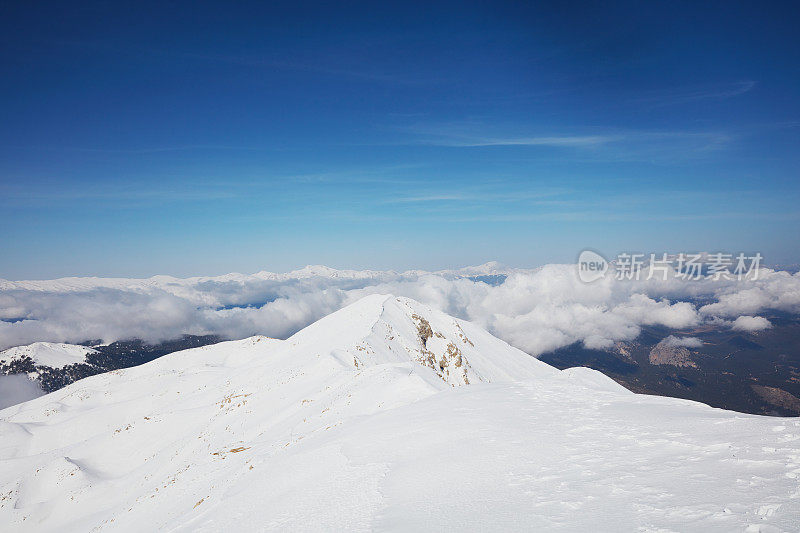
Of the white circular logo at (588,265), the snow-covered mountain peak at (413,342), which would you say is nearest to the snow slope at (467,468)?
the snow-covered mountain peak at (413,342)

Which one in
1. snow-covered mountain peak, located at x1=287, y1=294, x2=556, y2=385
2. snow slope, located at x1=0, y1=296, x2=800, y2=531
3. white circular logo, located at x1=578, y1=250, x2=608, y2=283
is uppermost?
white circular logo, located at x1=578, y1=250, x2=608, y2=283

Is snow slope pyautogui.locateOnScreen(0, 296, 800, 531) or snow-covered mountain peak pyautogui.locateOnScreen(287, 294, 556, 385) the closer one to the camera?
snow slope pyautogui.locateOnScreen(0, 296, 800, 531)

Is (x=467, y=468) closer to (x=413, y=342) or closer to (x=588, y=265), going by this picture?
(x=588, y=265)

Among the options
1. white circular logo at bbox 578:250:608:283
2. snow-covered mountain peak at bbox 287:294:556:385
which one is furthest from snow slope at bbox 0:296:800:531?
white circular logo at bbox 578:250:608:283

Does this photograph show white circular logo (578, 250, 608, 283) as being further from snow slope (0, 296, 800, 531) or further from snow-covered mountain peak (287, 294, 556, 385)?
snow slope (0, 296, 800, 531)

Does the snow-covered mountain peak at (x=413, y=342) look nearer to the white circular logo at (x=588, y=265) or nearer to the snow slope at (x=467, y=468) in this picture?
the snow slope at (x=467, y=468)

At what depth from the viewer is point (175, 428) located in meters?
47.1

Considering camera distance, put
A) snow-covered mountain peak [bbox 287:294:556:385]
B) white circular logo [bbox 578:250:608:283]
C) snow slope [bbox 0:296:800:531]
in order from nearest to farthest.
→ 1. snow slope [bbox 0:296:800:531]
2. white circular logo [bbox 578:250:608:283]
3. snow-covered mountain peak [bbox 287:294:556:385]

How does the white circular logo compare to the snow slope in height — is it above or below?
above

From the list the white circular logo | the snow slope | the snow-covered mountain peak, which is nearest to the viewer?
the snow slope

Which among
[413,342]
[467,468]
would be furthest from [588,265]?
[467,468]

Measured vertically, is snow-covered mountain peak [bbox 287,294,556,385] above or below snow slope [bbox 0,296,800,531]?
below

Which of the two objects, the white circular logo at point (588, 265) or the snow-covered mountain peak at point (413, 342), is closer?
the white circular logo at point (588, 265)

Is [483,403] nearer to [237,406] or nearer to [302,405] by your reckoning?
[302,405]
